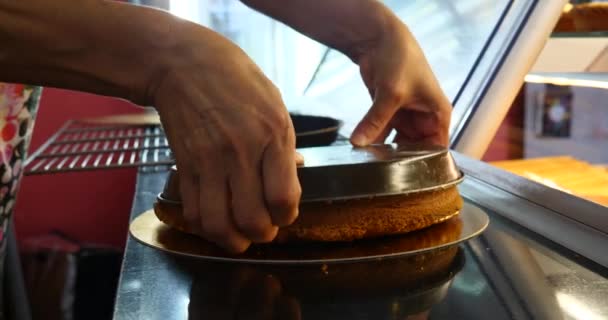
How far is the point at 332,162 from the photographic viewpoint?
2.00 feet

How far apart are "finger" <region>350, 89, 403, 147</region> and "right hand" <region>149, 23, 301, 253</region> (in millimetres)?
271

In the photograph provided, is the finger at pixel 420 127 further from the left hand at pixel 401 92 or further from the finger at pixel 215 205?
the finger at pixel 215 205

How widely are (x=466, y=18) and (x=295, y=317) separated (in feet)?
2.92

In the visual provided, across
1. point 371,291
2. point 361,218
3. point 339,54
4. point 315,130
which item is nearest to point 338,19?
point 315,130

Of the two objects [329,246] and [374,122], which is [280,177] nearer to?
[329,246]

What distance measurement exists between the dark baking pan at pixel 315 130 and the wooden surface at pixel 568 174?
0.27 meters

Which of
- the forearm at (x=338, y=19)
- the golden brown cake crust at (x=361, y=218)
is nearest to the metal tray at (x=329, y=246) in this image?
the golden brown cake crust at (x=361, y=218)

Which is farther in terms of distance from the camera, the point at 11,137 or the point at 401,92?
the point at 11,137

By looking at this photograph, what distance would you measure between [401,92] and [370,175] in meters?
0.21

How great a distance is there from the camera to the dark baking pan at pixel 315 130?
1.00 m

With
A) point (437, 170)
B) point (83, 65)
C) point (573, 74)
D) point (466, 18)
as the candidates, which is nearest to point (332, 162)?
point (437, 170)

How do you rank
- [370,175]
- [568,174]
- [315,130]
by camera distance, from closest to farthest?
[370,175], [568,174], [315,130]

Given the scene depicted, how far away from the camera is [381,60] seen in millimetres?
809

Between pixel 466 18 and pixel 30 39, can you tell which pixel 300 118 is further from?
pixel 30 39
